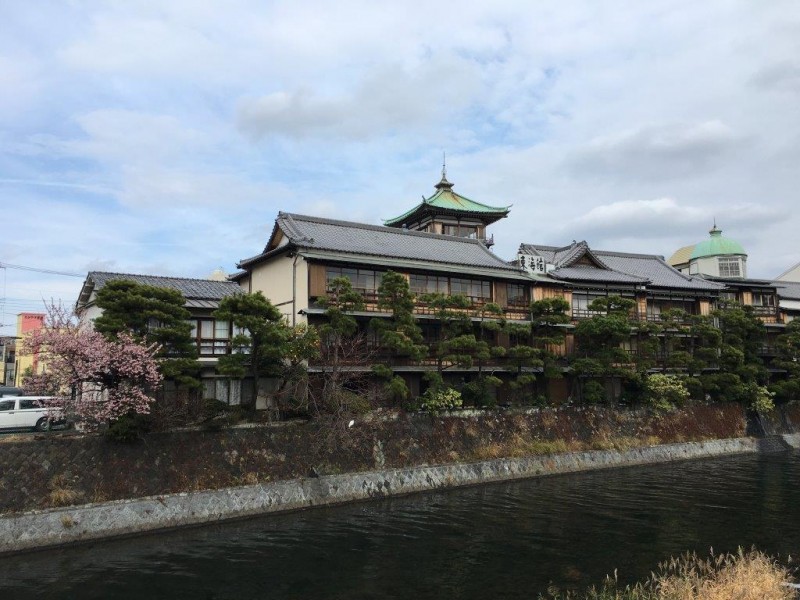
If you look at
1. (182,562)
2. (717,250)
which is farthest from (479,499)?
(717,250)

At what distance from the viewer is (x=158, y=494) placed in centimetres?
2659

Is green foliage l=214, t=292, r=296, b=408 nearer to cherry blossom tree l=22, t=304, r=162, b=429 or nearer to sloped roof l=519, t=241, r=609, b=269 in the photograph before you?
cherry blossom tree l=22, t=304, r=162, b=429

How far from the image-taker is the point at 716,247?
228 ft

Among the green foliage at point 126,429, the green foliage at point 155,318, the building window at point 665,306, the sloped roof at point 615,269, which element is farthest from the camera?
the building window at point 665,306

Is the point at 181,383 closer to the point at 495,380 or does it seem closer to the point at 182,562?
the point at 182,562

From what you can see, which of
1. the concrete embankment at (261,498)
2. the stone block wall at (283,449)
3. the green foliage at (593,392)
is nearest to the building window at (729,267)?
the stone block wall at (283,449)

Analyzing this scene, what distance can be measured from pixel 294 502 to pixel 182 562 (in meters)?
7.93

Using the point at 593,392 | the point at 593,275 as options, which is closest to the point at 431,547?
the point at 593,392

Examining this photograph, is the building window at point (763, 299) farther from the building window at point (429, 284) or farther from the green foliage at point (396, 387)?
the green foliage at point (396, 387)

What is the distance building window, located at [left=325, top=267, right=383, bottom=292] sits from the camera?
4030 centimetres

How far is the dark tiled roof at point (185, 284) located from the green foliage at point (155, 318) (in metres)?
10.0

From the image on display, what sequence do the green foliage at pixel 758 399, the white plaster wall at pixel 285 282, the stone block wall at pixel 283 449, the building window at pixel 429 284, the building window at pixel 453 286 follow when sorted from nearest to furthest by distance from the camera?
the stone block wall at pixel 283 449 < the white plaster wall at pixel 285 282 < the building window at pixel 429 284 < the building window at pixel 453 286 < the green foliage at pixel 758 399

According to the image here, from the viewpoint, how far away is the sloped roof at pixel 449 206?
62.0 metres

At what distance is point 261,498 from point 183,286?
1995cm
